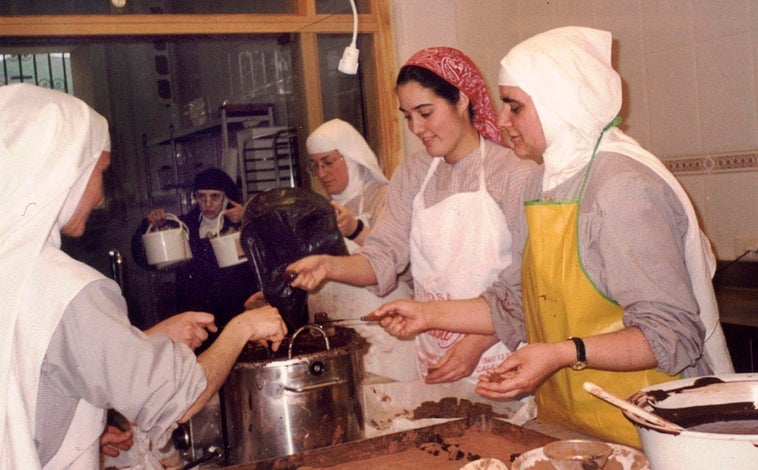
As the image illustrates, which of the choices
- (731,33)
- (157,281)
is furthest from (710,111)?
(157,281)

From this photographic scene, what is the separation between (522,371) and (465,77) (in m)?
1.26

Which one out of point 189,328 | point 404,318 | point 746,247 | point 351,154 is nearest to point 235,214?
point 351,154

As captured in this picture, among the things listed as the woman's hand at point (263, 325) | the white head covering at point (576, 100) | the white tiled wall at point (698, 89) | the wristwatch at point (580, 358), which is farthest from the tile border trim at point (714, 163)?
the woman's hand at point (263, 325)

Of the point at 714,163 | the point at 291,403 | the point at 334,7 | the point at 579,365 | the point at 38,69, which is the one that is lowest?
the point at 291,403

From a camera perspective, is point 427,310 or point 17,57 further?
point 17,57

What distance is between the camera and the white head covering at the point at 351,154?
3.85 meters

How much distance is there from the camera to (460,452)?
1.82 metres

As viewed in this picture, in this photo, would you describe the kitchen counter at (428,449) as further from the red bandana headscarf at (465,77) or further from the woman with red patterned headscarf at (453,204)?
the red bandana headscarf at (465,77)

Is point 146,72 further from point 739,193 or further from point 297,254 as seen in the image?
point 739,193

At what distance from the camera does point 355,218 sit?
359cm

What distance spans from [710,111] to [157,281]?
3486 mm

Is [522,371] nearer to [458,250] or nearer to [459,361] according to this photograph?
[459,361]

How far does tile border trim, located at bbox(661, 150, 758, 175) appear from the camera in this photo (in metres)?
3.15

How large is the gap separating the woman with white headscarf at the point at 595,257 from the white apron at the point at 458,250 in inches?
19.3
